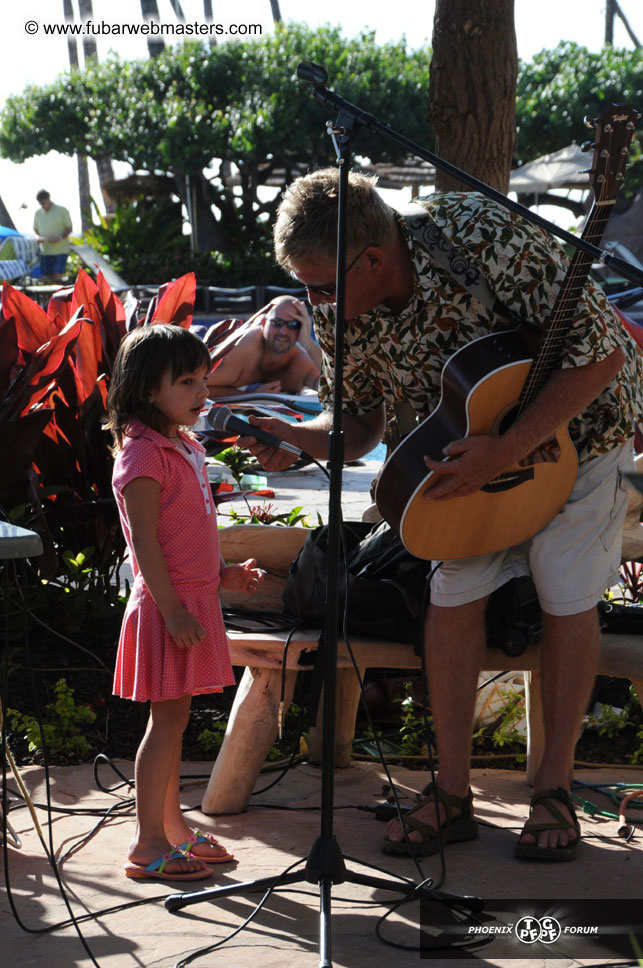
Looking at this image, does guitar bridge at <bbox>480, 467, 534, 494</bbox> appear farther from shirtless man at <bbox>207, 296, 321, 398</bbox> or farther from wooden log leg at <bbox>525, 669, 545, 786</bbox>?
shirtless man at <bbox>207, 296, 321, 398</bbox>

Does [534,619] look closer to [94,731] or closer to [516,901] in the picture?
[516,901]

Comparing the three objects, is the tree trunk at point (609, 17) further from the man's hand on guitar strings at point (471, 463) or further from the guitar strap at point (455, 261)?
the man's hand on guitar strings at point (471, 463)

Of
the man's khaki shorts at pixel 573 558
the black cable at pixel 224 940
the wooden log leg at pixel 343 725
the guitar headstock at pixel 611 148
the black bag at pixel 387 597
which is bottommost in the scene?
the wooden log leg at pixel 343 725

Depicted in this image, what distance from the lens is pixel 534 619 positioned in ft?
9.62

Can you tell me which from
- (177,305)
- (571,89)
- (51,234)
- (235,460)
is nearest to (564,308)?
(177,305)

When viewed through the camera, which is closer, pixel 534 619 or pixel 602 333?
pixel 602 333

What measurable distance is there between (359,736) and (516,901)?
146 centimetres

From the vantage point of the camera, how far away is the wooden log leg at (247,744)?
10.1 feet

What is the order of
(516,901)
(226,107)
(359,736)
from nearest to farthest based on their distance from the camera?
(516,901) < (359,736) < (226,107)

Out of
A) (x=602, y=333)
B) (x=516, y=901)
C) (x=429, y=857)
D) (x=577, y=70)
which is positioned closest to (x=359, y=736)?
(x=429, y=857)

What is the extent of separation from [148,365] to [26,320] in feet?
4.90

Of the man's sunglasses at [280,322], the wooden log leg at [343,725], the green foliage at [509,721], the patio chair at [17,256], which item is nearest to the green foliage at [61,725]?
the wooden log leg at [343,725]

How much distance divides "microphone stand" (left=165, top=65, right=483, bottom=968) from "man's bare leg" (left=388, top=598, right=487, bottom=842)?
15.0 inches

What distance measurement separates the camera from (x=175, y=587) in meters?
2.71
